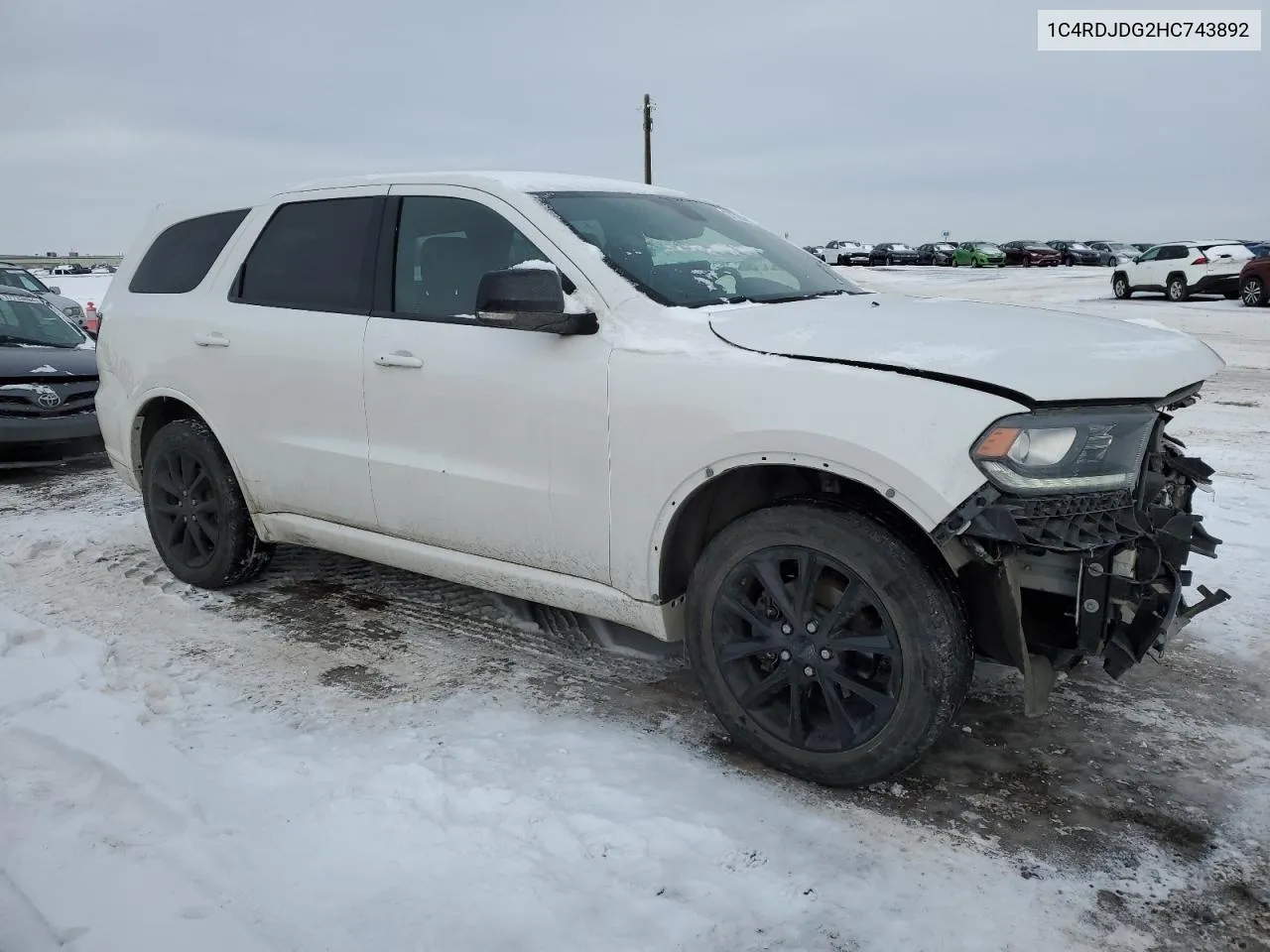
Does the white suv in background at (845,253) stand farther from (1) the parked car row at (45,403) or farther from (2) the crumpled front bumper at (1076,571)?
(2) the crumpled front bumper at (1076,571)

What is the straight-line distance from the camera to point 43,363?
7.54 m

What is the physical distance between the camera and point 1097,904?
7.66 feet

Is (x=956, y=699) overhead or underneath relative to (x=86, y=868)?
overhead

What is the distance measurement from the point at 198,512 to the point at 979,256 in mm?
46242

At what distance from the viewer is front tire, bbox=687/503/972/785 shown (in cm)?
258

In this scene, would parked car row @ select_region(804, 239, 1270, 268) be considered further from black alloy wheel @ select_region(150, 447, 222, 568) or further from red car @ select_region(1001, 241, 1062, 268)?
black alloy wheel @ select_region(150, 447, 222, 568)

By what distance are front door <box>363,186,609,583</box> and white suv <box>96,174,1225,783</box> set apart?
0.01 metres

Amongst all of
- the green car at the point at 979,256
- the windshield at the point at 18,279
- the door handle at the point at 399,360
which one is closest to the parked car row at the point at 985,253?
the green car at the point at 979,256

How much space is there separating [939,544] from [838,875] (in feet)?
2.89

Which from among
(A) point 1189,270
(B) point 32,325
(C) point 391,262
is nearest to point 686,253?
(C) point 391,262

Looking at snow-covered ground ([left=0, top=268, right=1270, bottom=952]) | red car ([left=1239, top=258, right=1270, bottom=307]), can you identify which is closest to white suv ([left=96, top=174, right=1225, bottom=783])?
snow-covered ground ([left=0, top=268, right=1270, bottom=952])

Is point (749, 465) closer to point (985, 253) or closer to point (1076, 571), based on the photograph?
point (1076, 571)

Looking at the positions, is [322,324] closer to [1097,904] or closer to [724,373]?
[724,373]

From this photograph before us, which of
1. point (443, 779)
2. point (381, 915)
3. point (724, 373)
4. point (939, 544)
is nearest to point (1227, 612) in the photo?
point (939, 544)
